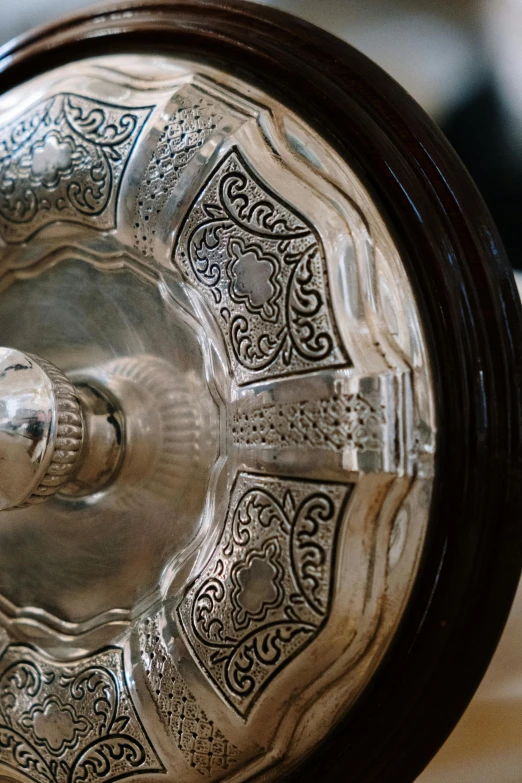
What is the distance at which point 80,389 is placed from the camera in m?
0.54

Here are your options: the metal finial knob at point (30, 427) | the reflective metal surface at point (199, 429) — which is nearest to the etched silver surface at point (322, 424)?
the reflective metal surface at point (199, 429)

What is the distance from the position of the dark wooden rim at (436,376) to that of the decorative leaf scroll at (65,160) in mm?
85

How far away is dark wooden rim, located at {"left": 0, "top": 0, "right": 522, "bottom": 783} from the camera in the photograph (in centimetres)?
41

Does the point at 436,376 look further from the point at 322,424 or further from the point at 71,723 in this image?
the point at 71,723

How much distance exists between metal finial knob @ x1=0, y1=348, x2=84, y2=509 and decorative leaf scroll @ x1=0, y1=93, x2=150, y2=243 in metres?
0.12

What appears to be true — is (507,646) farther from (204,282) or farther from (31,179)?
(31,179)

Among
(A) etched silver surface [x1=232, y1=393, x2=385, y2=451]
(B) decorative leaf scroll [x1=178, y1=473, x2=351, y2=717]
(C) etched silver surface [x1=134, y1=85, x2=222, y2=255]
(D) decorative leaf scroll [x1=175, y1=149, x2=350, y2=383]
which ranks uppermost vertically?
(C) etched silver surface [x1=134, y1=85, x2=222, y2=255]

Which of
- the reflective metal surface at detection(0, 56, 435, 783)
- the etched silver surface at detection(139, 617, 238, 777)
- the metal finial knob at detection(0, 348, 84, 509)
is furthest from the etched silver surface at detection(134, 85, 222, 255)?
the etched silver surface at detection(139, 617, 238, 777)

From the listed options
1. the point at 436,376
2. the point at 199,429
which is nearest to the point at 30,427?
the point at 199,429

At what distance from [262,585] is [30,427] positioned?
0.17 m

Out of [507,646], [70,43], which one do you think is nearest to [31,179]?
[70,43]

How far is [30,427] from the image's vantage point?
45 cm

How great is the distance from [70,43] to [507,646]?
59 centimetres

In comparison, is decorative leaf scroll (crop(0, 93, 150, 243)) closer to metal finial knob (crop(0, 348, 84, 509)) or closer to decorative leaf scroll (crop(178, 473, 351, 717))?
metal finial knob (crop(0, 348, 84, 509))
